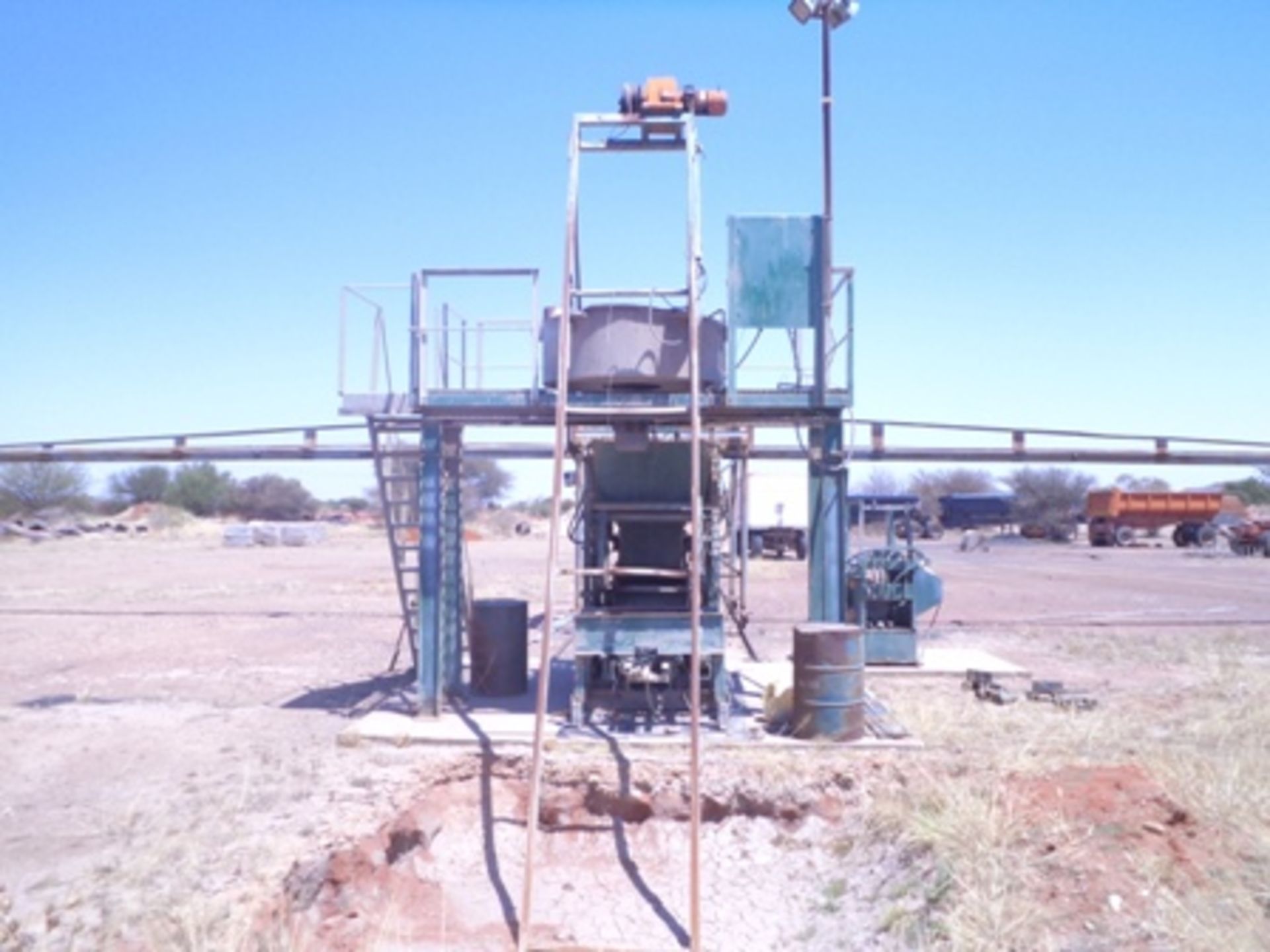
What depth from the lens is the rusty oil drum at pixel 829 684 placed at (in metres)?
10.5

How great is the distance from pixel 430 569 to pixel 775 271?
4861 mm

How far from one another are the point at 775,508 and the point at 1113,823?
1504 inches

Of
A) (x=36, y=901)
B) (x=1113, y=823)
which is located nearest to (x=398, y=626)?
(x=36, y=901)

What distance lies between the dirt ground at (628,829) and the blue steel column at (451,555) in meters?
1.43

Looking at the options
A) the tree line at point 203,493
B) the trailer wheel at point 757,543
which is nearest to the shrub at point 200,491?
the tree line at point 203,493

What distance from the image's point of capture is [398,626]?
21.7 metres

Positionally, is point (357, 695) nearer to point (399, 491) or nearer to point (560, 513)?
point (399, 491)

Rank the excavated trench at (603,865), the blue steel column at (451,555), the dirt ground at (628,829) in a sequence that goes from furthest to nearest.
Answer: the blue steel column at (451,555) < the excavated trench at (603,865) < the dirt ground at (628,829)

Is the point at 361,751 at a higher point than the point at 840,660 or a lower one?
lower

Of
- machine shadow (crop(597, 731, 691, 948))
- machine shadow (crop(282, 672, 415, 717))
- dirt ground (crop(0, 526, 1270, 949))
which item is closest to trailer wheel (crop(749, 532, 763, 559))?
dirt ground (crop(0, 526, 1270, 949))

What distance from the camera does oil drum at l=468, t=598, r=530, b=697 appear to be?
13.0 m

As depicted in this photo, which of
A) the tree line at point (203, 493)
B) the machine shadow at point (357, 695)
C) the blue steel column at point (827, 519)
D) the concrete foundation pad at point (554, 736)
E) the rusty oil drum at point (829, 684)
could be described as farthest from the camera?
the tree line at point (203, 493)

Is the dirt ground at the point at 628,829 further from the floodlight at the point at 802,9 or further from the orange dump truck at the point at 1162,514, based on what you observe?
the orange dump truck at the point at 1162,514

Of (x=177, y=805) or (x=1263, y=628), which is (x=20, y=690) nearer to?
(x=177, y=805)
